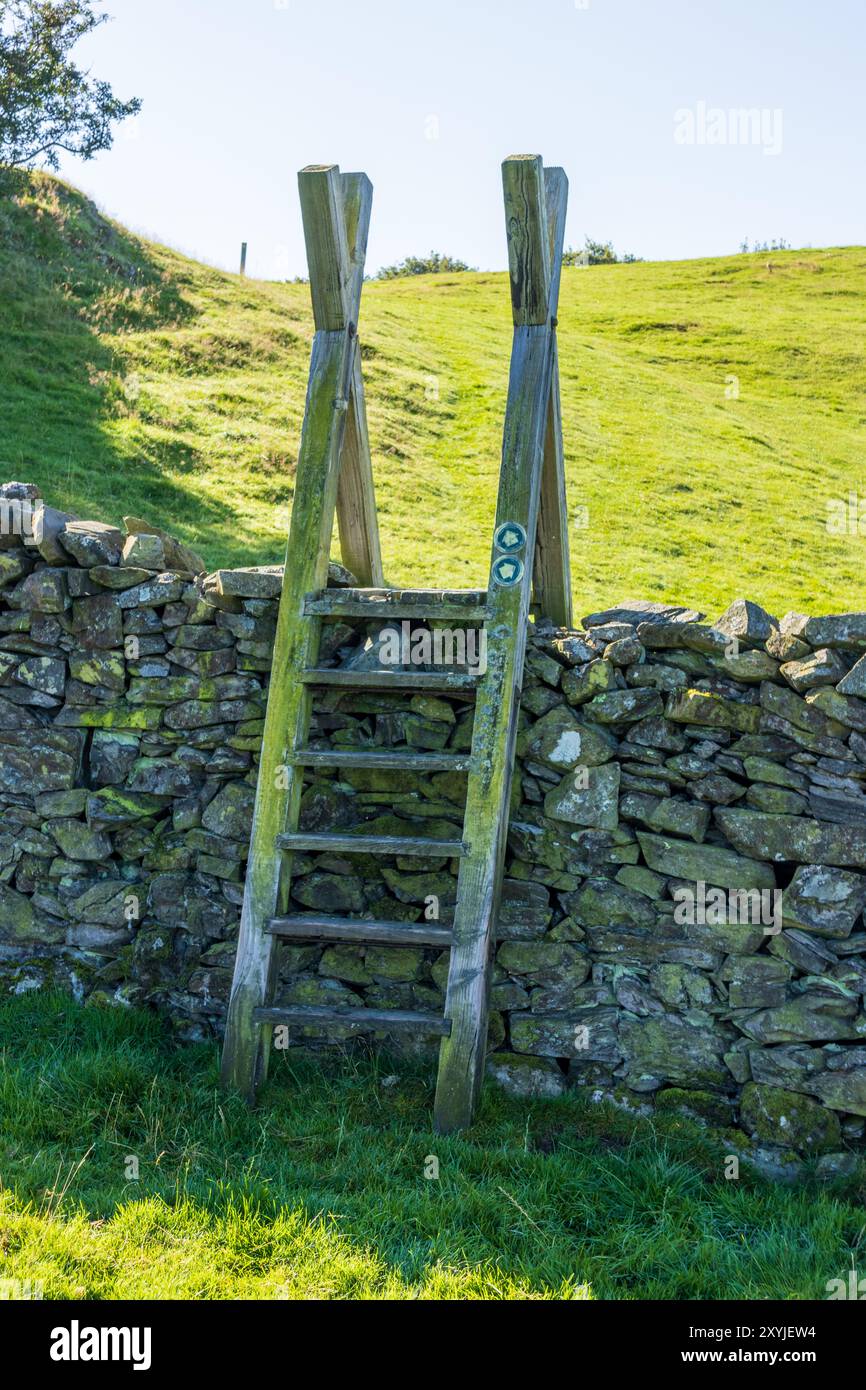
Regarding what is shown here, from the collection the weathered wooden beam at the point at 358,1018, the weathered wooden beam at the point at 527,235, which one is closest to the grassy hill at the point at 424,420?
the weathered wooden beam at the point at 527,235

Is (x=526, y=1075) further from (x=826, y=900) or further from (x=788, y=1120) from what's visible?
(x=826, y=900)

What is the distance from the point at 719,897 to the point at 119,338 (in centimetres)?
1666

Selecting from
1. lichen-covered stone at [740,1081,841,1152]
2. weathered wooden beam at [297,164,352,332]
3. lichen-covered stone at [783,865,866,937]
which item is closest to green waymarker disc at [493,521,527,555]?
weathered wooden beam at [297,164,352,332]

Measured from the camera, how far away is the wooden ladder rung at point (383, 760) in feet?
15.1

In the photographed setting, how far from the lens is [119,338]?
1831cm

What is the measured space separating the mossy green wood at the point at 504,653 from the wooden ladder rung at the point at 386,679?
17 cm

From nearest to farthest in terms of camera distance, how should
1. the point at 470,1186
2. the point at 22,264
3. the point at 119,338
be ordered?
the point at 470,1186
the point at 119,338
the point at 22,264

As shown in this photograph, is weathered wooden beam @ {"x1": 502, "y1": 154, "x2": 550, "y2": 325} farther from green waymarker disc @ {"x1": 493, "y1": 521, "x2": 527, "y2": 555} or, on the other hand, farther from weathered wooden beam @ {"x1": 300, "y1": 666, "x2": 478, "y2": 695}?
weathered wooden beam @ {"x1": 300, "y1": 666, "x2": 478, "y2": 695}

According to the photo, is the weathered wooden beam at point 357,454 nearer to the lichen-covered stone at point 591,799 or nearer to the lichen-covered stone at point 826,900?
the lichen-covered stone at point 591,799

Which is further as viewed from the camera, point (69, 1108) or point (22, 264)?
point (22, 264)

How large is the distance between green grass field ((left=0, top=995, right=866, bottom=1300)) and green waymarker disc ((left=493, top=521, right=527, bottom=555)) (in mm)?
2353

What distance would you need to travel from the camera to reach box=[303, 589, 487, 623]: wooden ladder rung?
4.82 metres

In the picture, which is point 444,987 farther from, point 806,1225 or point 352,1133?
point 806,1225

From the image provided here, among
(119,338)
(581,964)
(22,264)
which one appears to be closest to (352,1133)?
(581,964)
